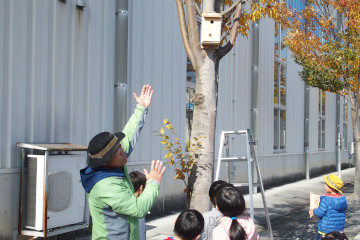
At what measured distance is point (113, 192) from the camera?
2.86 metres

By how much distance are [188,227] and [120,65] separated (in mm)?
5573

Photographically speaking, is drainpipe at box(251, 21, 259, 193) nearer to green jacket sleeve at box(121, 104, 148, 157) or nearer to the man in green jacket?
green jacket sleeve at box(121, 104, 148, 157)

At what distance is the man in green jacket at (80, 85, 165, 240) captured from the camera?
2.87 meters

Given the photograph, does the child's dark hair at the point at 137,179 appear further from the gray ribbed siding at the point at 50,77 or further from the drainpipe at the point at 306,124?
the drainpipe at the point at 306,124

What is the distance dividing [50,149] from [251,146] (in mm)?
2757

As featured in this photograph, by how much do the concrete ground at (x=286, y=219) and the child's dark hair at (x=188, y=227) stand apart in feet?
14.6

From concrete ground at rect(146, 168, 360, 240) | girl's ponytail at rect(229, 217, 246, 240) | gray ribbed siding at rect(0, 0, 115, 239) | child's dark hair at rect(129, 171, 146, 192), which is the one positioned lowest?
concrete ground at rect(146, 168, 360, 240)

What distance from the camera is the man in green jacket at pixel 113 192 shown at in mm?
2865

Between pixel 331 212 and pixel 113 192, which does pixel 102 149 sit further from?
pixel 331 212

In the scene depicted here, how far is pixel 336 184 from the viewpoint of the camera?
5.60 m

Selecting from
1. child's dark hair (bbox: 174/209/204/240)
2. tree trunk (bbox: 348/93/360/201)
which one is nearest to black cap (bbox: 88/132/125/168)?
child's dark hair (bbox: 174/209/204/240)

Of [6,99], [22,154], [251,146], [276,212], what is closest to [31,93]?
[6,99]

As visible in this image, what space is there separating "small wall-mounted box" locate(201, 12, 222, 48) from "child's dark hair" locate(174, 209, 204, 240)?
212 cm

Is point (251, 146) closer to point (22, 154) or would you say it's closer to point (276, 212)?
point (22, 154)
